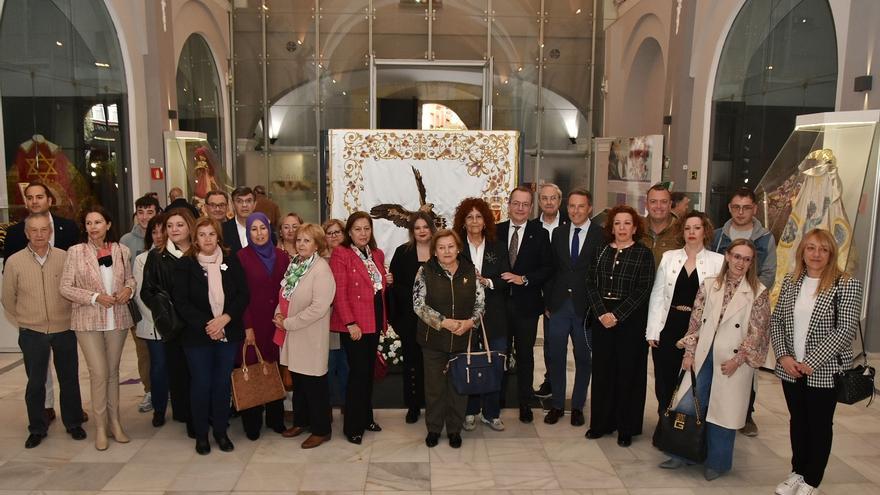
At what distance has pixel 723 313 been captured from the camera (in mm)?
3680

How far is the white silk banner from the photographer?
6.31 metres

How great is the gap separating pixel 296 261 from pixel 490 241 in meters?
1.30

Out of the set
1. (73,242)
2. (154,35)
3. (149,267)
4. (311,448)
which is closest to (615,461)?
(311,448)

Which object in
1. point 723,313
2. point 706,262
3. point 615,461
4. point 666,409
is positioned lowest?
point 615,461

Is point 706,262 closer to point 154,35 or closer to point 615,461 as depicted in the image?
point 615,461

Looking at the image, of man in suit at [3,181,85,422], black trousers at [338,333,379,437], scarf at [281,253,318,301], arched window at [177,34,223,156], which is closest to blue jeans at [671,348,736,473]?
black trousers at [338,333,379,437]

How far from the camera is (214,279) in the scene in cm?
401

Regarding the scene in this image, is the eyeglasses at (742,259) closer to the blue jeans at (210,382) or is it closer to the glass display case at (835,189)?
the glass display case at (835,189)

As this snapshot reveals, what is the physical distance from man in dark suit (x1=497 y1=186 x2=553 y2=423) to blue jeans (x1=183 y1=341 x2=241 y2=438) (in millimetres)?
1868

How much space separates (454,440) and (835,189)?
13.9 feet

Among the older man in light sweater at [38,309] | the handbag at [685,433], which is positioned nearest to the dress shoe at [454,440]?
the handbag at [685,433]

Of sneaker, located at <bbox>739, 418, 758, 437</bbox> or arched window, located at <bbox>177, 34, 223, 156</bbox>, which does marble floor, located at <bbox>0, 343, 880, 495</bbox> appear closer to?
sneaker, located at <bbox>739, 418, 758, 437</bbox>

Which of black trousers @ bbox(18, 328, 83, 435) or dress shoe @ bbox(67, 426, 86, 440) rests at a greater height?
black trousers @ bbox(18, 328, 83, 435)

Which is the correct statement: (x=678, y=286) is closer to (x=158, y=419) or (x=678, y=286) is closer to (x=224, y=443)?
(x=224, y=443)
